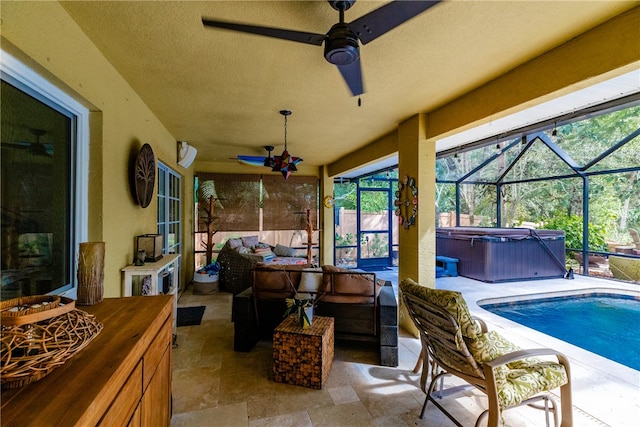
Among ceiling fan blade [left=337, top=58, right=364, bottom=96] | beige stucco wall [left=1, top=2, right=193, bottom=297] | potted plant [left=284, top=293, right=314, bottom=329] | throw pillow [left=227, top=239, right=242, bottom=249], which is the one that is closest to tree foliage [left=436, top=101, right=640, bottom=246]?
throw pillow [left=227, top=239, right=242, bottom=249]

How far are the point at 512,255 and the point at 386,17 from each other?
20.9 feet

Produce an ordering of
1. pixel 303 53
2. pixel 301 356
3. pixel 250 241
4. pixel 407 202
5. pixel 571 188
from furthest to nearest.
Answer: pixel 571 188 < pixel 250 241 < pixel 407 202 < pixel 301 356 < pixel 303 53

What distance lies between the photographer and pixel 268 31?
1.36 m

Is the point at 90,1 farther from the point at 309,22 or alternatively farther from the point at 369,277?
the point at 369,277

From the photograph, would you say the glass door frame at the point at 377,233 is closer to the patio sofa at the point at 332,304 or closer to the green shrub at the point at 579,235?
the green shrub at the point at 579,235

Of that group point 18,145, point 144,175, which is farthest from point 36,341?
point 144,175

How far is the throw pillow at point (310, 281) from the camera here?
2.70 metres

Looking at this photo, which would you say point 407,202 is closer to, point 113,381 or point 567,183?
point 113,381

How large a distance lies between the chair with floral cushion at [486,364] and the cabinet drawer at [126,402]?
1514 millimetres

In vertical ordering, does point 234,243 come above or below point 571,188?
below

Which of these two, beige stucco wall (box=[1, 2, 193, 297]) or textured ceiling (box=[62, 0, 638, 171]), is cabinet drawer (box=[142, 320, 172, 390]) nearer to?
beige stucco wall (box=[1, 2, 193, 297])

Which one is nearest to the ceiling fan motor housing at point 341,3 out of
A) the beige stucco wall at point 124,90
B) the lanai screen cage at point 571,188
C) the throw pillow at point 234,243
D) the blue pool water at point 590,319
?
the beige stucco wall at point 124,90

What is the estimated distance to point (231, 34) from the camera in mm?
1754

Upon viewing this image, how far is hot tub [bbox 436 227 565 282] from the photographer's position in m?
5.91
